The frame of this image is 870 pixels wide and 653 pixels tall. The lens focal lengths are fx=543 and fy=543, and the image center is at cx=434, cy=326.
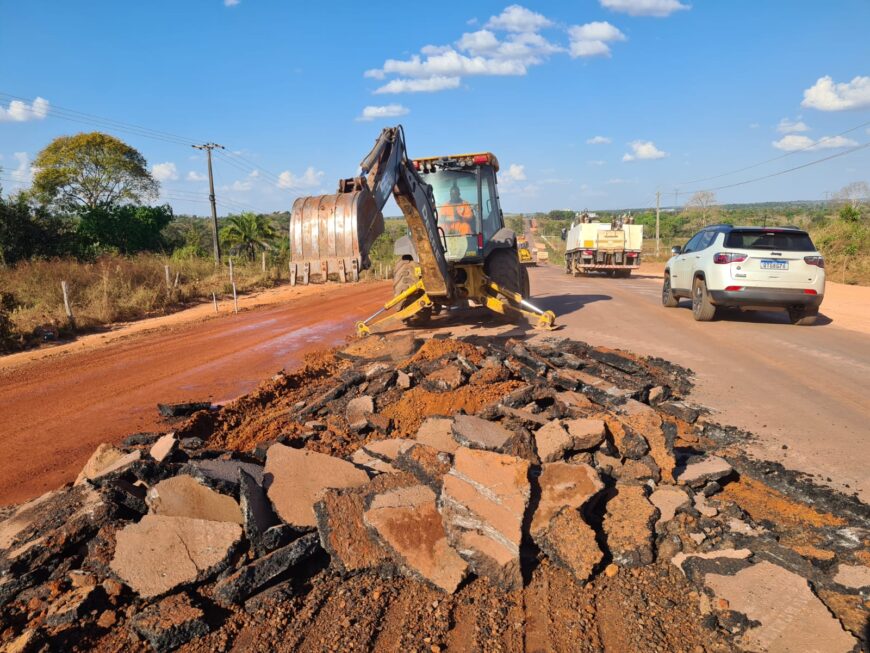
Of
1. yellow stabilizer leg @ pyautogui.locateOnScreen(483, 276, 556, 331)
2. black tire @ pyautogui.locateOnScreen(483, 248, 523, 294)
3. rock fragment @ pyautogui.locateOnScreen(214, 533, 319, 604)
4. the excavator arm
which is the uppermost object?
the excavator arm

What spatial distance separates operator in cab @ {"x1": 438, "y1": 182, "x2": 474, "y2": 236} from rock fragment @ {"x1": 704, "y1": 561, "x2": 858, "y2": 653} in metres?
8.09

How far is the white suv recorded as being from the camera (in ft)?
33.8

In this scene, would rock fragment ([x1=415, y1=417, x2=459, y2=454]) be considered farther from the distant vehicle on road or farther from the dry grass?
the distant vehicle on road

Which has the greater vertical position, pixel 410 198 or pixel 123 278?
pixel 410 198

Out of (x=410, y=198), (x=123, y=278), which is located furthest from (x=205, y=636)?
(x=123, y=278)

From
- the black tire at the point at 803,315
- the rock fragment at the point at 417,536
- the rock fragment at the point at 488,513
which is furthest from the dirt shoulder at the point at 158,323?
the black tire at the point at 803,315

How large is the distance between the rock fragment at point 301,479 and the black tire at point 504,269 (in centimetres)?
678

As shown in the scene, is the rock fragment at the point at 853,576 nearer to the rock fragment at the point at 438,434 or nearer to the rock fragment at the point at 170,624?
the rock fragment at the point at 438,434

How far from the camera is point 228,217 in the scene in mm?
36625

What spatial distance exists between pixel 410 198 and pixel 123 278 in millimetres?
14340

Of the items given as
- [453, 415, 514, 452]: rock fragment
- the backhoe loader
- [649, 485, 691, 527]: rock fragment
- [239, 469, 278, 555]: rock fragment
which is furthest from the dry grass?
[649, 485, 691, 527]: rock fragment

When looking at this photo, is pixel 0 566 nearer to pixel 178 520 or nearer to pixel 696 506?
pixel 178 520

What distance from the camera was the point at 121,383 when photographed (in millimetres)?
8164

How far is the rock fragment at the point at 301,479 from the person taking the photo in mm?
3686
